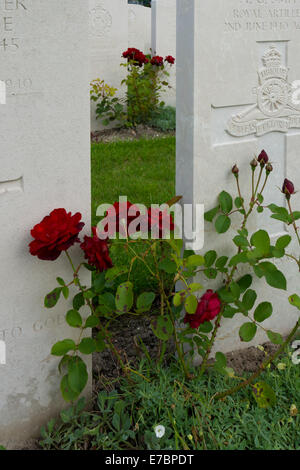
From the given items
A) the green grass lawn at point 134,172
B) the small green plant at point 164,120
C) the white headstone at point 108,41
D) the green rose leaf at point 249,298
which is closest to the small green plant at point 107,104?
the white headstone at point 108,41

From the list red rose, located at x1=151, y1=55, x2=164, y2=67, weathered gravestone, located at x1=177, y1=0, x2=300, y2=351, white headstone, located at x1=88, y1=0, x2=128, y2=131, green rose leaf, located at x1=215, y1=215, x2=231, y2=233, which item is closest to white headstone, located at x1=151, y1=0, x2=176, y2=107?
white headstone, located at x1=88, y1=0, x2=128, y2=131

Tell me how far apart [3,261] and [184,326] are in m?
0.86

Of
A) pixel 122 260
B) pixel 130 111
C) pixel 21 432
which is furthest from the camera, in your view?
pixel 130 111

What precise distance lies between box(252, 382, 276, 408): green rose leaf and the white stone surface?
5924 millimetres

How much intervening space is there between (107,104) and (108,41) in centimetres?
68

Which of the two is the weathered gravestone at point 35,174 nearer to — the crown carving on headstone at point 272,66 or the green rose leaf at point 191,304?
the green rose leaf at point 191,304

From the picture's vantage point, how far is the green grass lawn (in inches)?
188

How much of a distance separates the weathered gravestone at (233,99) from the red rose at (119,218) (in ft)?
1.30

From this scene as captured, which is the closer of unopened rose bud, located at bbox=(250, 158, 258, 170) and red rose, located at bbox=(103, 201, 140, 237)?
red rose, located at bbox=(103, 201, 140, 237)

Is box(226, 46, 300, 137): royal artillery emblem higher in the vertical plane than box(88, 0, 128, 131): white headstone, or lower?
lower

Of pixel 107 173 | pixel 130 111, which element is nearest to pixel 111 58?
pixel 130 111

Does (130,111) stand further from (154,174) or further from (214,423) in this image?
(214,423)

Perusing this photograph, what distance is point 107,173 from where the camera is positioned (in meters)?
5.30

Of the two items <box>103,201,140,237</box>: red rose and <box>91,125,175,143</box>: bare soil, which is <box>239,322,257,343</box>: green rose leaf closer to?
<box>103,201,140,237</box>: red rose
